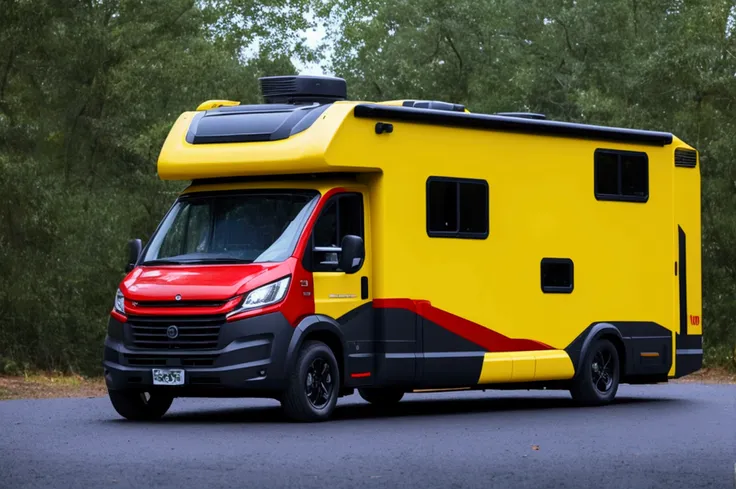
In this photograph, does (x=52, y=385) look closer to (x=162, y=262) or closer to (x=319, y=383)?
(x=162, y=262)

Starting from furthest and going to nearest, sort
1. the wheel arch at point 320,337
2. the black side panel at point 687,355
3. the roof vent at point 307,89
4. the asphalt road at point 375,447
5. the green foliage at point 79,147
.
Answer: the green foliage at point 79,147
the black side panel at point 687,355
the roof vent at point 307,89
the wheel arch at point 320,337
the asphalt road at point 375,447

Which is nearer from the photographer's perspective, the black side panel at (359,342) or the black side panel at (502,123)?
the black side panel at (359,342)

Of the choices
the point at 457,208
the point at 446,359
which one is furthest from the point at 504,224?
the point at 446,359

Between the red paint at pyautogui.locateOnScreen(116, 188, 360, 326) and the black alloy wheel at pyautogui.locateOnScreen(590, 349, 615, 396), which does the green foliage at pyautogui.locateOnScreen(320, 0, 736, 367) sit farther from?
the red paint at pyautogui.locateOnScreen(116, 188, 360, 326)

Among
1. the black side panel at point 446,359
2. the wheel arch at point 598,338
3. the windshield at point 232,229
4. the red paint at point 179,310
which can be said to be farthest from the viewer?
the wheel arch at point 598,338

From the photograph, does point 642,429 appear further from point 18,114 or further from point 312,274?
point 18,114

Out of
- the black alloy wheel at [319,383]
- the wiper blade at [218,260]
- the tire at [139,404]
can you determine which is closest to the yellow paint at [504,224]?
the black alloy wheel at [319,383]

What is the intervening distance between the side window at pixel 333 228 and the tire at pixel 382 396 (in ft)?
10.2

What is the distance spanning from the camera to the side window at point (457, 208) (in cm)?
1739

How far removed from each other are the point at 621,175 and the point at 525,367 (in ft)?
10.1

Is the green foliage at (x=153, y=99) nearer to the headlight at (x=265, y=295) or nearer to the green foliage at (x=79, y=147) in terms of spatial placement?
the green foliage at (x=79, y=147)

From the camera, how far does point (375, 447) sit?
13.5 meters

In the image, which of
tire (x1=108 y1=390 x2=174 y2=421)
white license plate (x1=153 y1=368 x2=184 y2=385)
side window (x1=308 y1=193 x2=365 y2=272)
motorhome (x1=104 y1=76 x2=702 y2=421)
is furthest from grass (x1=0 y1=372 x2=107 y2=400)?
side window (x1=308 y1=193 x2=365 y2=272)

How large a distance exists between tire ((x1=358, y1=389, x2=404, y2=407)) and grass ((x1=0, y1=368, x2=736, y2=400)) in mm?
4414
